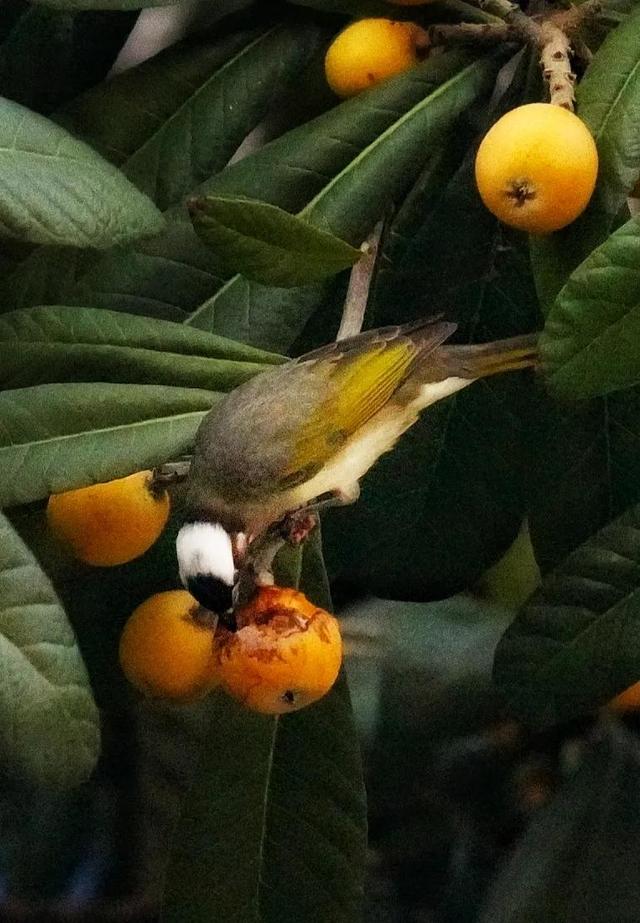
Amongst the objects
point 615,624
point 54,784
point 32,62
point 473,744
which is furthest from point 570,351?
point 473,744

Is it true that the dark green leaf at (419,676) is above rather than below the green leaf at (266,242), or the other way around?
below

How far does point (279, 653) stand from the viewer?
0.47 meters

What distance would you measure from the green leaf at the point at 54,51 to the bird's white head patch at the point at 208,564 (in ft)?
1.04

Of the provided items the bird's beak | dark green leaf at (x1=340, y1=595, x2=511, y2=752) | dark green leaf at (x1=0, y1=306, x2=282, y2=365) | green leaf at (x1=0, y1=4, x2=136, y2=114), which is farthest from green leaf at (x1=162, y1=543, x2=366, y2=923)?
green leaf at (x1=0, y1=4, x2=136, y2=114)

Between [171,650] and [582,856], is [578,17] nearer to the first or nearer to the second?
[171,650]

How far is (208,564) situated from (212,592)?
0.02 meters

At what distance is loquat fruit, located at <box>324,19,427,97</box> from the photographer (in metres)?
0.63

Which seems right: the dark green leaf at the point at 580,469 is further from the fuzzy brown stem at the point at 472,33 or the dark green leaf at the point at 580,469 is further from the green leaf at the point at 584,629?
the fuzzy brown stem at the point at 472,33

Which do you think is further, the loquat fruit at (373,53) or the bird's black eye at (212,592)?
the loquat fruit at (373,53)

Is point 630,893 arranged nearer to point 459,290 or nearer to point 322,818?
point 322,818

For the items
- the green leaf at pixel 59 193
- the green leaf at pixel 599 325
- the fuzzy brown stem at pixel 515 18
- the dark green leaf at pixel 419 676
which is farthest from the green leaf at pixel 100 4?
the dark green leaf at pixel 419 676

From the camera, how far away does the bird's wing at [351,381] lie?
59 cm

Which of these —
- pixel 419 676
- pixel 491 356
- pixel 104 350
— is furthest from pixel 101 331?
pixel 419 676

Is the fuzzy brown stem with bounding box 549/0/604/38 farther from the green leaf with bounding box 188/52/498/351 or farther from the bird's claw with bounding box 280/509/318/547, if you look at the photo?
the bird's claw with bounding box 280/509/318/547
